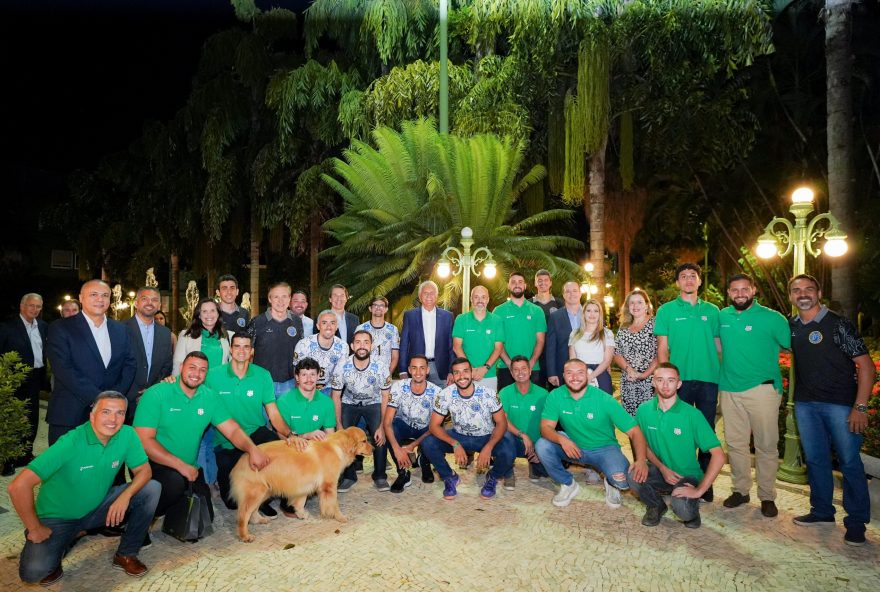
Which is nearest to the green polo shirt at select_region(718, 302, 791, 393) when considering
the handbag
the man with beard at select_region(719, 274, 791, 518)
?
the man with beard at select_region(719, 274, 791, 518)

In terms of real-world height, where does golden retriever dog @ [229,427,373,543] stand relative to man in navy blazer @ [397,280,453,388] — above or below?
below

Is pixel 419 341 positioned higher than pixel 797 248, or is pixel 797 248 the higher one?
pixel 797 248

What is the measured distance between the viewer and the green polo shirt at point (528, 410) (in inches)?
201

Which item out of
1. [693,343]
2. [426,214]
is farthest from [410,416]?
[426,214]

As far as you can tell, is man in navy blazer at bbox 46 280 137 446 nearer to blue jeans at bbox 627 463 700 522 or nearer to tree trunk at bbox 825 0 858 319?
blue jeans at bbox 627 463 700 522

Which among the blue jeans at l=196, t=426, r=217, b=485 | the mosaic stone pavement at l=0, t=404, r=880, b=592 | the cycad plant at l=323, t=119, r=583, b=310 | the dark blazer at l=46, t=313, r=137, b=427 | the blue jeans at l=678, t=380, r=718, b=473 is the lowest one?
the mosaic stone pavement at l=0, t=404, r=880, b=592

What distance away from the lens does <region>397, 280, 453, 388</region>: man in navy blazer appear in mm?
5926

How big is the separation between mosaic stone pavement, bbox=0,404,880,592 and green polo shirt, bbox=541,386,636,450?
1.76ft

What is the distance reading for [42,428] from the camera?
746cm

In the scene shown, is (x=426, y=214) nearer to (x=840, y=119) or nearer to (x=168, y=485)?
(x=840, y=119)

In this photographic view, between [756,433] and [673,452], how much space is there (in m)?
0.83

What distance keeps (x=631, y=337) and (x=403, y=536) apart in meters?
2.74

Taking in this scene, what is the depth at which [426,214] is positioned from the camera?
9.17m

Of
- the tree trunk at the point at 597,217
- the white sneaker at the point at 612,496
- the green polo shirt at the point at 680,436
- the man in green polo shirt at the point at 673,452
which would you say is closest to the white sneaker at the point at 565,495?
the white sneaker at the point at 612,496
